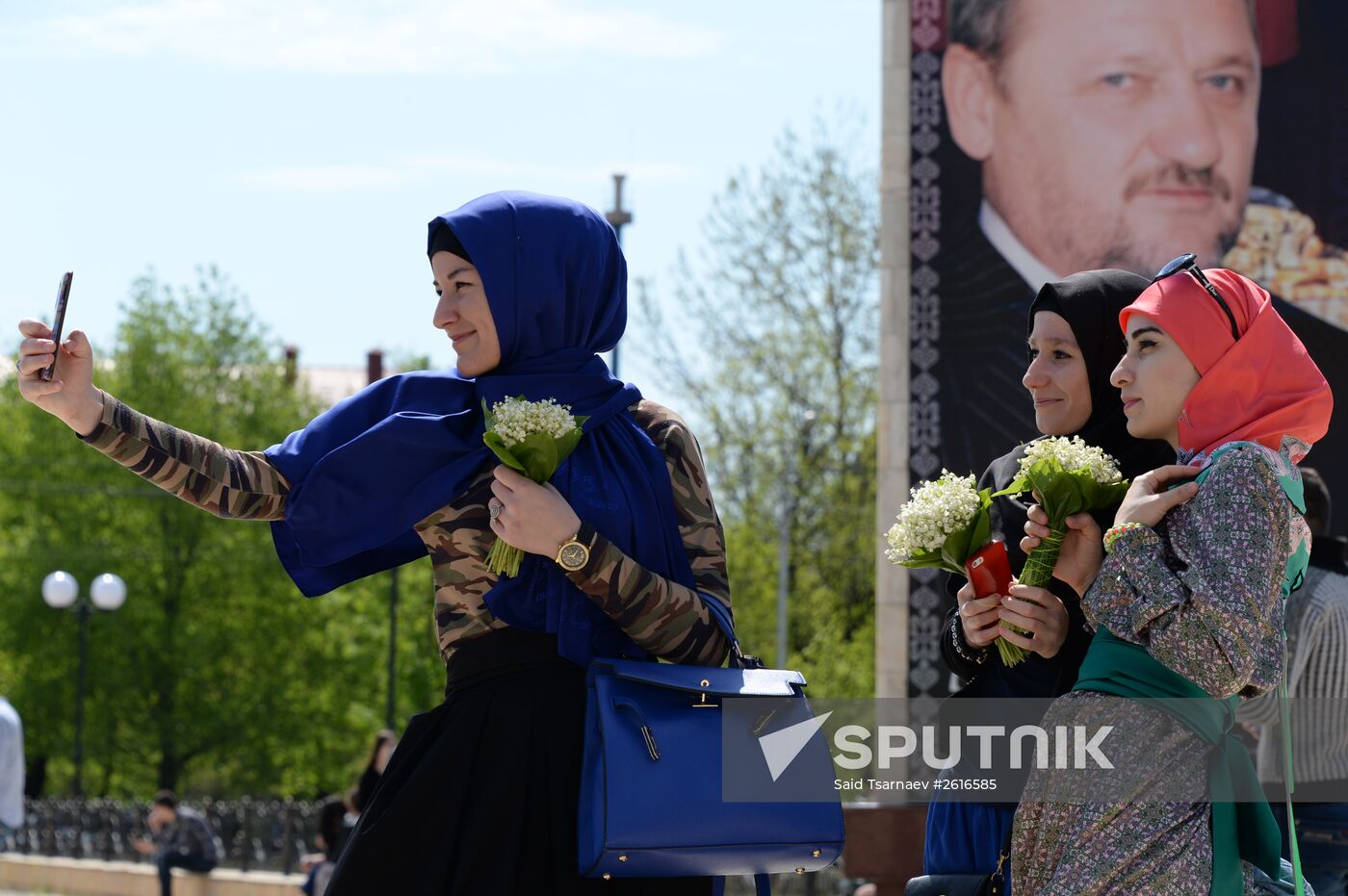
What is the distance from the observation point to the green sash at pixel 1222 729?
3.22m

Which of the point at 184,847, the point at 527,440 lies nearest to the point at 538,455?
the point at 527,440

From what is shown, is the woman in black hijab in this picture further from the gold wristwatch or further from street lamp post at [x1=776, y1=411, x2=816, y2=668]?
street lamp post at [x1=776, y1=411, x2=816, y2=668]

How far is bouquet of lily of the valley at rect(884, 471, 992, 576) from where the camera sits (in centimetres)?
368

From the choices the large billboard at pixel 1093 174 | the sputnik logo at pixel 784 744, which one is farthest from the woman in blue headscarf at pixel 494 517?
the large billboard at pixel 1093 174

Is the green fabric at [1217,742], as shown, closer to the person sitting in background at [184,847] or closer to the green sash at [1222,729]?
the green sash at [1222,729]

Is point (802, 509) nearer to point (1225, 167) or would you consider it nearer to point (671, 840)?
point (1225, 167)

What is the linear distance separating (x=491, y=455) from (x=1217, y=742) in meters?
1.51

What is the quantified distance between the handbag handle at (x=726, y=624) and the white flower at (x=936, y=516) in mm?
382

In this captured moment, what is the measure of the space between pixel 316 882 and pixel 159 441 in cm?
1051

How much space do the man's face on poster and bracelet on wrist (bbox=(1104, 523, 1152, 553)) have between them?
1039cm

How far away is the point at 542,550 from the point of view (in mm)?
3375

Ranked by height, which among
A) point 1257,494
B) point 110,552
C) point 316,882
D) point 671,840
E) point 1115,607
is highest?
point 110,552

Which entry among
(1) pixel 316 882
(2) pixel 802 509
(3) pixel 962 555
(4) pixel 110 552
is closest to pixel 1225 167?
(1) pixel 316 882

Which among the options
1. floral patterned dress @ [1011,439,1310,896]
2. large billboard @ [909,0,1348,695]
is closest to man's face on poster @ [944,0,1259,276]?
large billboard @ [909,0,1348,695]
